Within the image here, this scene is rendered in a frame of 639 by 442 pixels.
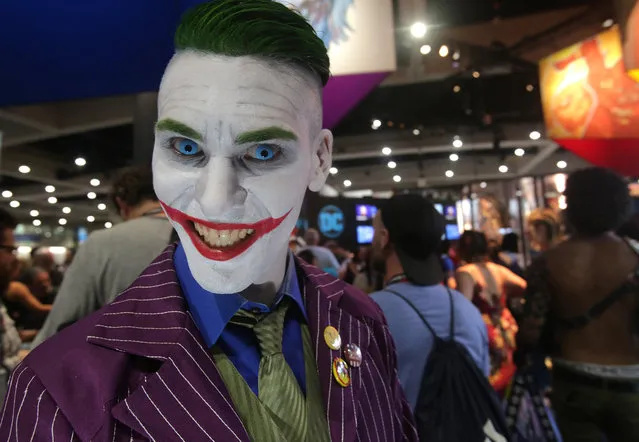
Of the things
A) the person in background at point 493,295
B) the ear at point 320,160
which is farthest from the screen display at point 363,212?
the ear at point 320,160

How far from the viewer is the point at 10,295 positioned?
3.46 meters

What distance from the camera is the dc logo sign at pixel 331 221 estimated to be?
241 inches

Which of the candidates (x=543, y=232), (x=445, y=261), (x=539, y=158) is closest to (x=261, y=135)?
(x=445, y=261)

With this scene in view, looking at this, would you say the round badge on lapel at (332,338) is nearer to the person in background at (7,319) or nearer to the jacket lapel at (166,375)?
the jacket lapel at (166,375)

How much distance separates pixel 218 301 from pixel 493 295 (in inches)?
87.2

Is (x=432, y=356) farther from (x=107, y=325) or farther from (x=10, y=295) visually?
(x=10, y=295)

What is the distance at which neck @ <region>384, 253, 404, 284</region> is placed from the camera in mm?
1702

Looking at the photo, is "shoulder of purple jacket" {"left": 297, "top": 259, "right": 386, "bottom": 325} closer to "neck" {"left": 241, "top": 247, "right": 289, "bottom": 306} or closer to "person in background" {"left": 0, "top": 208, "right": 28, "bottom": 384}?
"neck" {"left": 241, "top": 247, "right": 289, "bottom": 306}

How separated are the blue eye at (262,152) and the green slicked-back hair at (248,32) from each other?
136mm

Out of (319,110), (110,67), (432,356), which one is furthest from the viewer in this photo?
(110,67)

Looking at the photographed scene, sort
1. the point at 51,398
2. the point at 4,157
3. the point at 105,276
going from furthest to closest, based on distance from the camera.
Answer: the point at 4,157 < the point at 105,276 < the point at 51,398

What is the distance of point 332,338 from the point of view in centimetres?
86

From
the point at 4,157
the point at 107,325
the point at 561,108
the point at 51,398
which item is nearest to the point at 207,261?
the point at 107,325

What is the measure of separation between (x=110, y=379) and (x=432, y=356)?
104 centimetres
